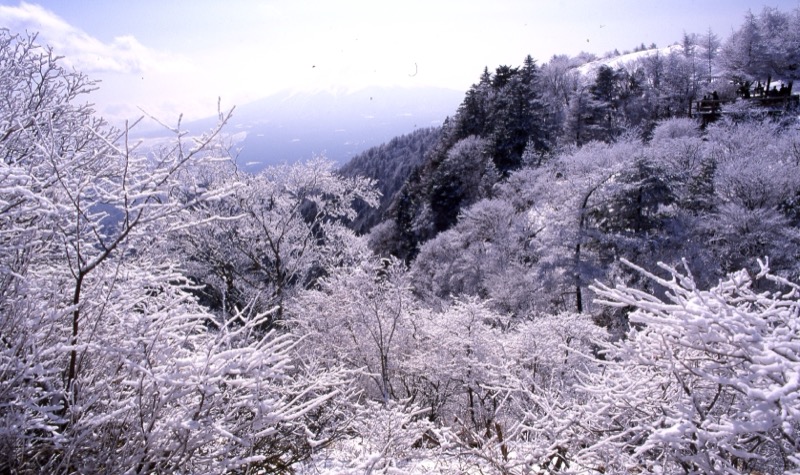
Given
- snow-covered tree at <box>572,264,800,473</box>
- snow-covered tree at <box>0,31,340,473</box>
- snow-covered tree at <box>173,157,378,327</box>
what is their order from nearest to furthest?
snow-covered tree at <box>572,264,800,473</box>, snow-covered tree at <box>0,31,340,473</box>, snow-covered tree at <box>173,157,378,327</box>

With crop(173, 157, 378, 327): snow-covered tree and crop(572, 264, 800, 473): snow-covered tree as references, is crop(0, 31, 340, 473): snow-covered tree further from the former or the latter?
crop(173, 157, 378, 327): snow-covered tree

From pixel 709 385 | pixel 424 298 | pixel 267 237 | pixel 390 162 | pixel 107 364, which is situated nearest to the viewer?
pixel 709 385

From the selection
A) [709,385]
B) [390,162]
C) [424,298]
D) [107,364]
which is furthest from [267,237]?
[390,162]

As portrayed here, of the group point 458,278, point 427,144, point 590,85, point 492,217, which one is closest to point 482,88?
point 590,85

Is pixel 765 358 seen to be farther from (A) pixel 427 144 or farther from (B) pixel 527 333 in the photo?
(A) pixel 427 144

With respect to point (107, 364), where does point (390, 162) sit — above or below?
above

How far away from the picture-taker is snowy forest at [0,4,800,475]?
2.70 m

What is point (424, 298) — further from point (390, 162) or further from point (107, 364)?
point (390, 162)

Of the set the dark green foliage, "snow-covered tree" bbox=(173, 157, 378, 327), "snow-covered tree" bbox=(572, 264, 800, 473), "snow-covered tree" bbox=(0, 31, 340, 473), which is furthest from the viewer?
the dark green foliage

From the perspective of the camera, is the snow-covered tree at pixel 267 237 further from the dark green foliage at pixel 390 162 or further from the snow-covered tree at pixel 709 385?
the dark green foliage at pixel 390 162

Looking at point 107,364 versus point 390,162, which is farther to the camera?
point 390,162

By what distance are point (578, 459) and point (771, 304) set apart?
170cm

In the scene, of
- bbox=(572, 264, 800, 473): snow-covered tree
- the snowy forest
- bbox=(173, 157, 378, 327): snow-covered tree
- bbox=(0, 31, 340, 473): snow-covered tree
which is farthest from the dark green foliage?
bbox=(572, 264, 800, 473): snow-covered tree

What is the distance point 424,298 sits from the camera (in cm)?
2745
